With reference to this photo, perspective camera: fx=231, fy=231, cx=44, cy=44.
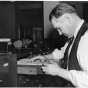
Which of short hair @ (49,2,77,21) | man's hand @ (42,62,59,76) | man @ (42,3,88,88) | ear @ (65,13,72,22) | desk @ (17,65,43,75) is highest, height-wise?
short hair @ (49,2,77,21)

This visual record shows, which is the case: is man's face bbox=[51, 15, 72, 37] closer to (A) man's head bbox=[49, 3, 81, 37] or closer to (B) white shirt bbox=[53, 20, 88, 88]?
(A) man's head bbox=[49, 3, 81, 37]

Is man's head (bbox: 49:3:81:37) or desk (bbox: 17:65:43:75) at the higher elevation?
man's head (bbox: 49:3:81:37)

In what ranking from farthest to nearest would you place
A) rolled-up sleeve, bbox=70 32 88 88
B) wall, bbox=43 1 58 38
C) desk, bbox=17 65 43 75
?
wall, bbox=43 1 58 38 → desk, bbox=17 65 43 75 → rolled-up sleeve, bbox=70 32 88 88

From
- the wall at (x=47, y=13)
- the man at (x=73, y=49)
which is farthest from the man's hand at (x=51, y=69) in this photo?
the wall at (x=47, y=13)

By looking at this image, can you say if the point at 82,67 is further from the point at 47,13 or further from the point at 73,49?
the point at 47,13

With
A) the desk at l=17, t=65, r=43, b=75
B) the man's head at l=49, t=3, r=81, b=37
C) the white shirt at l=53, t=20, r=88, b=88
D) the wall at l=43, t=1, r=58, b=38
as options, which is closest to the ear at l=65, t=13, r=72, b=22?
the man's head at l=49, t=3, r=81, b=37

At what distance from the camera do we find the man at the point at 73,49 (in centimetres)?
138

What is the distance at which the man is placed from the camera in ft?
4.51

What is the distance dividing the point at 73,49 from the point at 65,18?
228 mm

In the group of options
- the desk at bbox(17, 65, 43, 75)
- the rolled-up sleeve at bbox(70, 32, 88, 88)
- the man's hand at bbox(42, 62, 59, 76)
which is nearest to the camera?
the rolled-up sleeve at bbox(70, 32, 88, 88)

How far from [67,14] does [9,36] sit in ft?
8.89

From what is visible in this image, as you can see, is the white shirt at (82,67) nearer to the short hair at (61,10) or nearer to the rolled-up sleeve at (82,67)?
the rolled-up sleeve at (82,67)

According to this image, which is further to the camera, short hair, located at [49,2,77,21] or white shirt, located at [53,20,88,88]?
short hair, located at [49,2,77,21]

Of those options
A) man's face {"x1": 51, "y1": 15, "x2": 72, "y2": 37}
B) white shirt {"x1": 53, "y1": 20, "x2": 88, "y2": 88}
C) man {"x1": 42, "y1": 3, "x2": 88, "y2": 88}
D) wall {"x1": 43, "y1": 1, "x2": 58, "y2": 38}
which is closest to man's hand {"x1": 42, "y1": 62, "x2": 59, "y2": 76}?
man {"x1": 42, "y1": 3, "x2": 88, "y2": 88}
